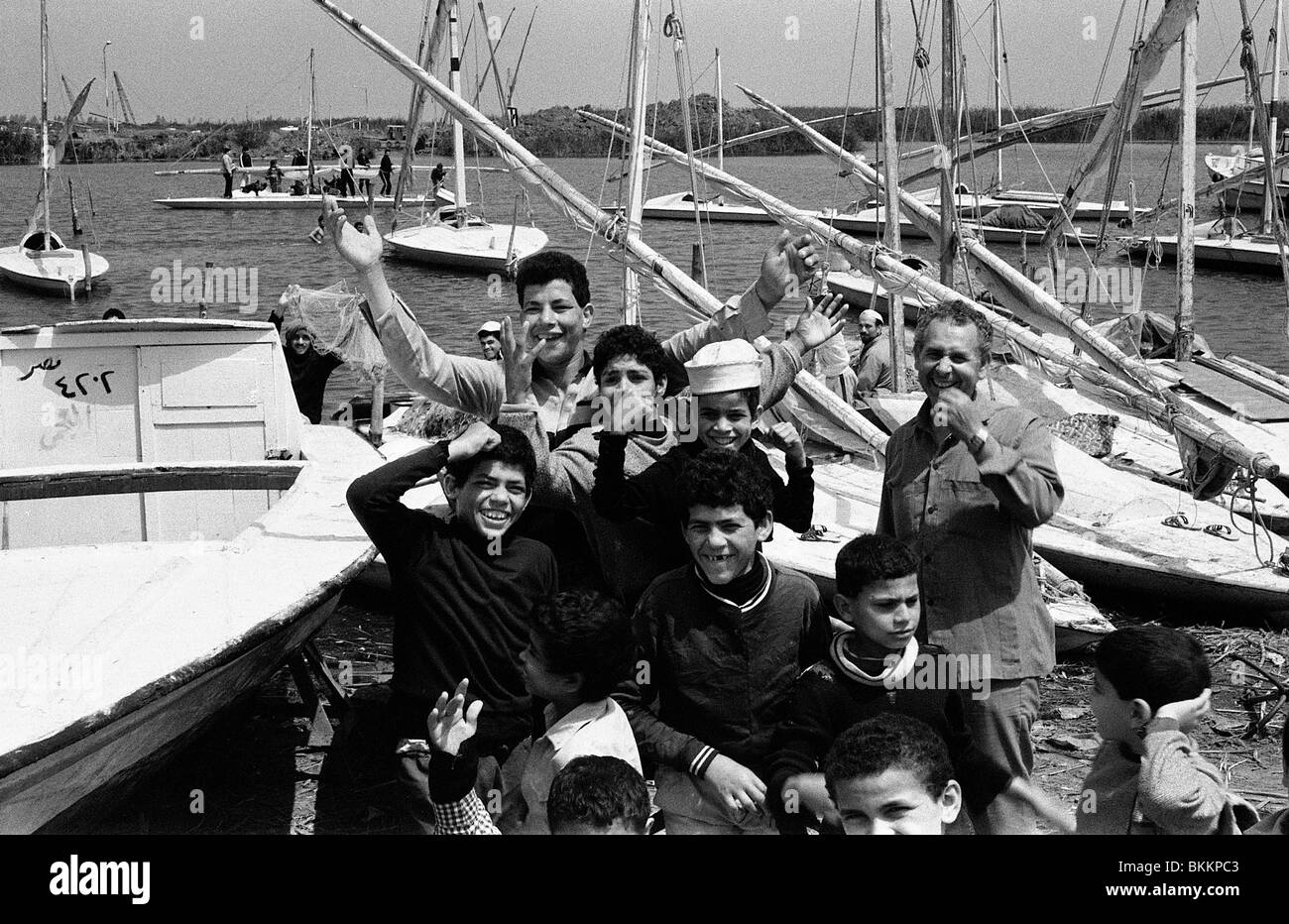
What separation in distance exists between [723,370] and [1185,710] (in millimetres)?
1685

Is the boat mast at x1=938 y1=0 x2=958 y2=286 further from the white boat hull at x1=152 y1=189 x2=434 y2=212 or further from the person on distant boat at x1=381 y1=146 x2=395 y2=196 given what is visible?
the white boat hull at x1=152 y1=189 x2=434 y2=212

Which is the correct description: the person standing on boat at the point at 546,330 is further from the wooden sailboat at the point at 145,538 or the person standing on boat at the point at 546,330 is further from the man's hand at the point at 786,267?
the wooden sailboat at the point at 145,538

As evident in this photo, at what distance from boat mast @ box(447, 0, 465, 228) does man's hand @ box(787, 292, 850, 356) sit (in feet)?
59.5

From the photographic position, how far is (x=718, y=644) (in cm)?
392

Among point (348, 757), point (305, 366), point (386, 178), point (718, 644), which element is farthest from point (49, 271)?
point (718, 644)

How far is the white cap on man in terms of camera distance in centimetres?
420

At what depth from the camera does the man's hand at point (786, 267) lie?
4844 mm

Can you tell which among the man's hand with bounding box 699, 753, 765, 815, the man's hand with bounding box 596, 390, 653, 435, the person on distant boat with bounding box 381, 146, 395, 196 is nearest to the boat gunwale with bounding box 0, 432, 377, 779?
the man's hand with bounding box 596, 390, 653, 435

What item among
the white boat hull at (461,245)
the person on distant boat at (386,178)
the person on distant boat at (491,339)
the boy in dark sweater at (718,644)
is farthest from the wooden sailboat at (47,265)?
the boy in dark sweater at (718,644)

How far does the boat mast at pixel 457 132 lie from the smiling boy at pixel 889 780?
20160 mm

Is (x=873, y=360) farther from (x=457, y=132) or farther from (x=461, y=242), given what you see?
(x=461, y=242)

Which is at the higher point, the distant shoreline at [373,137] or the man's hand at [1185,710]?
the distant shoreline at [373,137]
